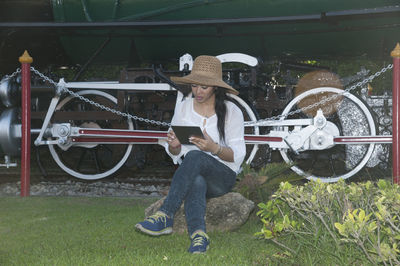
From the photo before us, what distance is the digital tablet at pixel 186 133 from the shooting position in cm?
336

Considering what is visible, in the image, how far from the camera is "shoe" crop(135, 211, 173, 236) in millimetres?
3231

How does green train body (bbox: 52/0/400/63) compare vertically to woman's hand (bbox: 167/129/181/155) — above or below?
above

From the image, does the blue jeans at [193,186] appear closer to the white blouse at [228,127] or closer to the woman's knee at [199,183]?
the woman's knee at [199,183]

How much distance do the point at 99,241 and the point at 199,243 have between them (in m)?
0.74

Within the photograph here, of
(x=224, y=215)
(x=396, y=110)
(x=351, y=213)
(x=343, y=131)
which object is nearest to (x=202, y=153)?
(x=224, y=215)

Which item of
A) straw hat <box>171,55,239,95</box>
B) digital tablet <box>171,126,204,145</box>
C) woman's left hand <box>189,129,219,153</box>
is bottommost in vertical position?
woman's left hand <box>189,129,219,153</box>

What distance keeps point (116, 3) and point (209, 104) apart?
3066 millimetres

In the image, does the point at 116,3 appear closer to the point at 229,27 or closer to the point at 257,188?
the point at 229,27

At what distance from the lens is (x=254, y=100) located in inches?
245

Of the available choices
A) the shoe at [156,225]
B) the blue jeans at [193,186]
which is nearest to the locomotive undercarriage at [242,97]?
the blue jeans at [193,186]

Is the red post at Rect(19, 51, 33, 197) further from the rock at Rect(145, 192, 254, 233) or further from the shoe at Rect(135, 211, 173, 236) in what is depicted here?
the shoe at Rect(135, 211, 173, 236)

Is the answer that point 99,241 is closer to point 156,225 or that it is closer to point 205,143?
point 156,225

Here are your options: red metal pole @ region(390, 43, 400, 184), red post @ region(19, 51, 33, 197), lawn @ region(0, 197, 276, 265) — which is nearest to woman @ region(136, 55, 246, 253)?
lawn @ region(0, 197, 276, 265)

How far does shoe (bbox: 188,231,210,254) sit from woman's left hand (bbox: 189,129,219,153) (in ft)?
1.73
